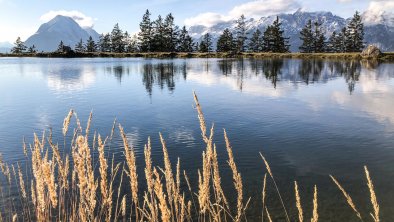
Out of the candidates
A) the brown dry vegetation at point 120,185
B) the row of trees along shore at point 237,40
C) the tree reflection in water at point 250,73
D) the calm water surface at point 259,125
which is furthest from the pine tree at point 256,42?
the brown dry vegetation at point 120,185

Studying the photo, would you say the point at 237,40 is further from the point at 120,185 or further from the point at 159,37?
the point at 120,185

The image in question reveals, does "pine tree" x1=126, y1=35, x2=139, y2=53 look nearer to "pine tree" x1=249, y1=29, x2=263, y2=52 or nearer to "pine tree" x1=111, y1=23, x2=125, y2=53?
"pine tree" x1=111, y1=23, x2=125, y2=53

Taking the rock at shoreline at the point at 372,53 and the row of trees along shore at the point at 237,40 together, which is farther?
the row of trees along shore at the point at 237,40

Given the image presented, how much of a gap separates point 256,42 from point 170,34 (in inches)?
1365

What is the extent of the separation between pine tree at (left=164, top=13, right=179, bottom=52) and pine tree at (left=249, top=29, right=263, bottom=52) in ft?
98.8

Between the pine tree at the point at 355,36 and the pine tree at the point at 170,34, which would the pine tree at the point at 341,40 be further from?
the pine tree at the point at 170,34

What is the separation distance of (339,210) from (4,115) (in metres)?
20.1

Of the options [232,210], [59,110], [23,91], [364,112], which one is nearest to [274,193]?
[232,210]

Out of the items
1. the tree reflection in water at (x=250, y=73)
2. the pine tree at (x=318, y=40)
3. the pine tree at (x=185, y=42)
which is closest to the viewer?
the tree reflection in water at (x=250, y=73)

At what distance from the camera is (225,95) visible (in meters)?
30.8

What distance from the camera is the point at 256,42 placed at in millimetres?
140875

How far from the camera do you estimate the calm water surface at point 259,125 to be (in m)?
11.5

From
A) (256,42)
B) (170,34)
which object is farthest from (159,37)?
(256,42)

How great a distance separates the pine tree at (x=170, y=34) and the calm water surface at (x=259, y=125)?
10179cm
